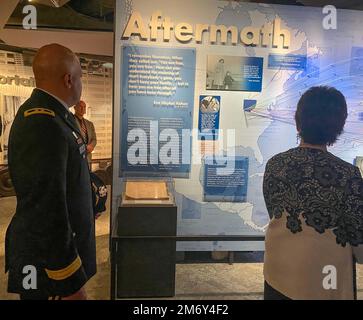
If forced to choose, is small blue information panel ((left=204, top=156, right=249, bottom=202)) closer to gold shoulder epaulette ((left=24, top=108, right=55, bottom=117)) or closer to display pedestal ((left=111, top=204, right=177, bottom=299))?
display pedestal ((left=111, top=204, right=177, bottom=299))

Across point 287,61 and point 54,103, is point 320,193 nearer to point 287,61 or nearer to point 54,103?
point 54,103

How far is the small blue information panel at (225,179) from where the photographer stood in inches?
130

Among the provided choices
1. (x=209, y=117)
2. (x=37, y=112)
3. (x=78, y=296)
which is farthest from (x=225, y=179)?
(x=37, y=112)

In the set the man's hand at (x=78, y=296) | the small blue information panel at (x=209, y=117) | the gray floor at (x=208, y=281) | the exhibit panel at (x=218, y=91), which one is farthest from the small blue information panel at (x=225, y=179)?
the man's hand at (x=78, y=296)

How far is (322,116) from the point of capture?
1394 millimetres

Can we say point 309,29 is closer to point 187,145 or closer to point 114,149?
point 187,145

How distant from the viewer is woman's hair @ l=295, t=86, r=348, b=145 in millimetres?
1377

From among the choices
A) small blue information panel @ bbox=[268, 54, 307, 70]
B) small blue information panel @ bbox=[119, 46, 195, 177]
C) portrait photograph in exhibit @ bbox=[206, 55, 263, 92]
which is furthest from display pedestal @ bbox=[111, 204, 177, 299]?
small blue information panel @ bbox=[268, 54, 307, 70]

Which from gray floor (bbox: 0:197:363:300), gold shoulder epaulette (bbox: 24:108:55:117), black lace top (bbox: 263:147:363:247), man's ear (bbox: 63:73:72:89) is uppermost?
man's ear (bbox: 63:73:72:89)

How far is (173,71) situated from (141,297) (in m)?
1.71

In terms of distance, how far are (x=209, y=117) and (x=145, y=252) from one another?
1258 mm

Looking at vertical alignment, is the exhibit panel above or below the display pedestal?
above

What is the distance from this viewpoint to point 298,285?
1453 mm

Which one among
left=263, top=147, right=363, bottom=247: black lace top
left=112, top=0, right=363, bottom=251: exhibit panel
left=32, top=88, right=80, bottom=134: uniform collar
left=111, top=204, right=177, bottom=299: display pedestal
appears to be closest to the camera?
left=263, top=147, right=363, bottom=247: black lace top
